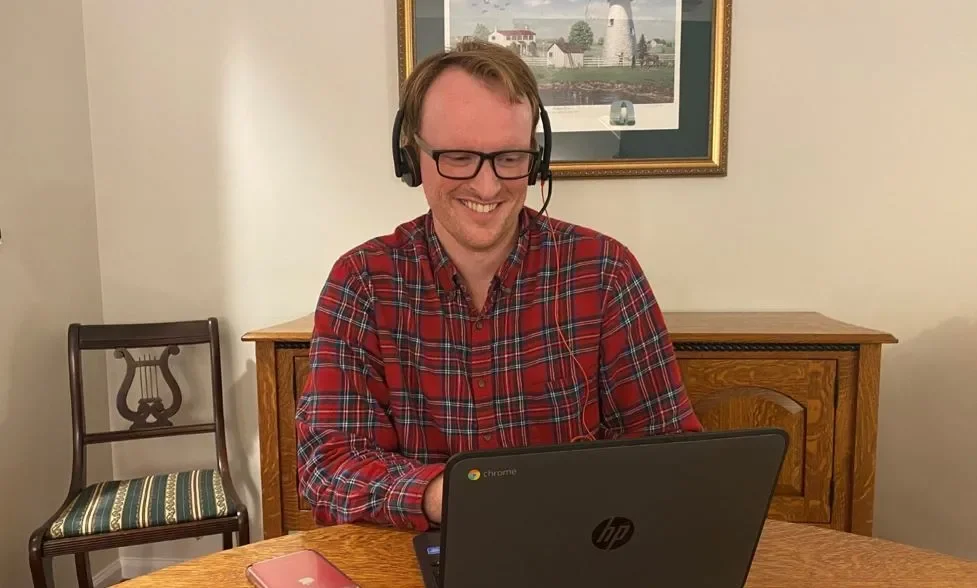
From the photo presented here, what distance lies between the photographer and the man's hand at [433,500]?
0.90m

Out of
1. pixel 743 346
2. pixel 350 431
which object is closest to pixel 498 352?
pixel 350 431

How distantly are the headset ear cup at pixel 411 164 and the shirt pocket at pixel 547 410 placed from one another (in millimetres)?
439

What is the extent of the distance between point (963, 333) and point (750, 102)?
38.3 inches

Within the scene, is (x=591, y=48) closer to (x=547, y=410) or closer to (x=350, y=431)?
(x=547, y=410)

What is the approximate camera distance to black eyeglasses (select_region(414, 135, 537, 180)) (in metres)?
1.11

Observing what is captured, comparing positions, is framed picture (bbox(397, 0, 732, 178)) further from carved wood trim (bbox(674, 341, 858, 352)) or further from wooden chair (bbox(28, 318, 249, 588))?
wooden chair (bbox(28, 318, 249, 588))

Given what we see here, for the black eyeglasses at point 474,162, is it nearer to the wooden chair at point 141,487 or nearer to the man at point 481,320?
the man at point 481,320

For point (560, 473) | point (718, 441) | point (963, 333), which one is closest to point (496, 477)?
point (560, 473)

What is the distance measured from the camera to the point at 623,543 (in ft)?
1.98

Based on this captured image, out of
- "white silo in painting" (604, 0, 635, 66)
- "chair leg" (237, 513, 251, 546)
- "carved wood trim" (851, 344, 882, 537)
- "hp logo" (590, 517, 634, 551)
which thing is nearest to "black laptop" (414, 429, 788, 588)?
"hp logo" (590, 517, 634, 551)

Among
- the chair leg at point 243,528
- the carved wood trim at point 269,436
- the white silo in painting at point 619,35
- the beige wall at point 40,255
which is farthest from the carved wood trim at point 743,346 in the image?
the beige wall at point 40,255

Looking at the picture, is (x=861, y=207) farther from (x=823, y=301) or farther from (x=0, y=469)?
(x=0, y=469)

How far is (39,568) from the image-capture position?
64.7 inches

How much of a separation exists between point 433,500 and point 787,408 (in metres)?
1.14
